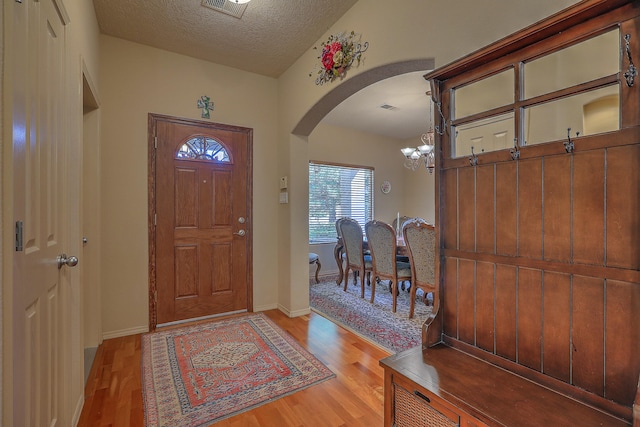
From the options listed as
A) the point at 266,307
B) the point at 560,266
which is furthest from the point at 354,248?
the point at 560,266

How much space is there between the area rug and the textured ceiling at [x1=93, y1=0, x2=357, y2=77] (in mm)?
2675

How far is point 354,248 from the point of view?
158 inches

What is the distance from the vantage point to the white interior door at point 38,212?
36.7 inches

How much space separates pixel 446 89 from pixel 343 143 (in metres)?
3.85

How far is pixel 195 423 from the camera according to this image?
159cm

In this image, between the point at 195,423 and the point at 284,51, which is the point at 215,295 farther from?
the point at 284,51

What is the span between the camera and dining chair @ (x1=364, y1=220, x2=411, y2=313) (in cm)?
340

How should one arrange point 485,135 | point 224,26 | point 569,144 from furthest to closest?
point 224,26
point 485,135
point 569,144

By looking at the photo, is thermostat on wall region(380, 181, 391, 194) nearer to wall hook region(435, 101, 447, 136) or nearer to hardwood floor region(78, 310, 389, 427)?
hardwood floor region(78, 310, 389, 427)

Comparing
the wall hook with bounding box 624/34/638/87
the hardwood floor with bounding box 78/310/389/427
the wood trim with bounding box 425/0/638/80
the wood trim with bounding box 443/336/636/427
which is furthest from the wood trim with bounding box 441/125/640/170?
the hardwood floor with bounding box 78/310/389/427

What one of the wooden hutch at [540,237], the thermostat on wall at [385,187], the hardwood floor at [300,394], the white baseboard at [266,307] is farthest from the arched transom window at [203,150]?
the thermostat on wall at [385,187]

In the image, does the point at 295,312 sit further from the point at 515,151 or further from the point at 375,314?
the point at 515,151

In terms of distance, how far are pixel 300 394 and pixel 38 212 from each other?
5.36ft

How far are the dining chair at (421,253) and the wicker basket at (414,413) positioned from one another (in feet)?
6.27
